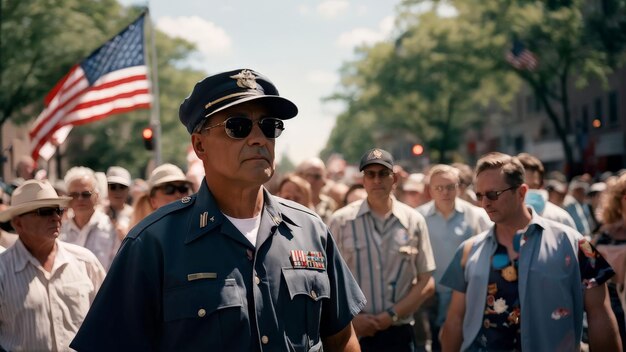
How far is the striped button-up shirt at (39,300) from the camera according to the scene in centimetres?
504

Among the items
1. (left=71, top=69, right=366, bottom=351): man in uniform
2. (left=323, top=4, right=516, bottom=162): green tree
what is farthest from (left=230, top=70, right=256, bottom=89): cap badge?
(left=323, top=4, right=516, bottom=162): green tree

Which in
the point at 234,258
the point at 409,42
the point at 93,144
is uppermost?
the point at 409,42

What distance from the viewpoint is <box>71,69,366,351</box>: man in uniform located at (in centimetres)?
277

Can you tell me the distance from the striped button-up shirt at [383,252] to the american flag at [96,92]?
7.21 metres

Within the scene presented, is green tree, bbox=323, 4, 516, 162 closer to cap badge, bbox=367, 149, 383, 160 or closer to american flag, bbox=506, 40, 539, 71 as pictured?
american flag, bbox=506, 40, 539, 71

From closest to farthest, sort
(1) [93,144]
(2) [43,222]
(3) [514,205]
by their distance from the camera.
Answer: (3) [514,205], (2) [43,222], (1) [93,144]

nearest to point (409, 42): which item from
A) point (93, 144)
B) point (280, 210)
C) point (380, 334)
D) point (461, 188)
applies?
point (93, 144)

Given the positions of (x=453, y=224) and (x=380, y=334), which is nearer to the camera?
(x=380, y=334)

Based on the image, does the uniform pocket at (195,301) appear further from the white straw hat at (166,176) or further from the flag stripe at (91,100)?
the flag stripe at (91,100)

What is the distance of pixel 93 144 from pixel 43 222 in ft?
134

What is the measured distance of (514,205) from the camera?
508cm

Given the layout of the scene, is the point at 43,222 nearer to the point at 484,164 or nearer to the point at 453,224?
the point at 484,164

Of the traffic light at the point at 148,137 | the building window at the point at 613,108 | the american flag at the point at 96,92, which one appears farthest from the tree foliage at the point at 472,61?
the american flag at the point at 96,92

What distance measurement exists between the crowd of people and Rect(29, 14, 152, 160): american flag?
3405 millimetres
